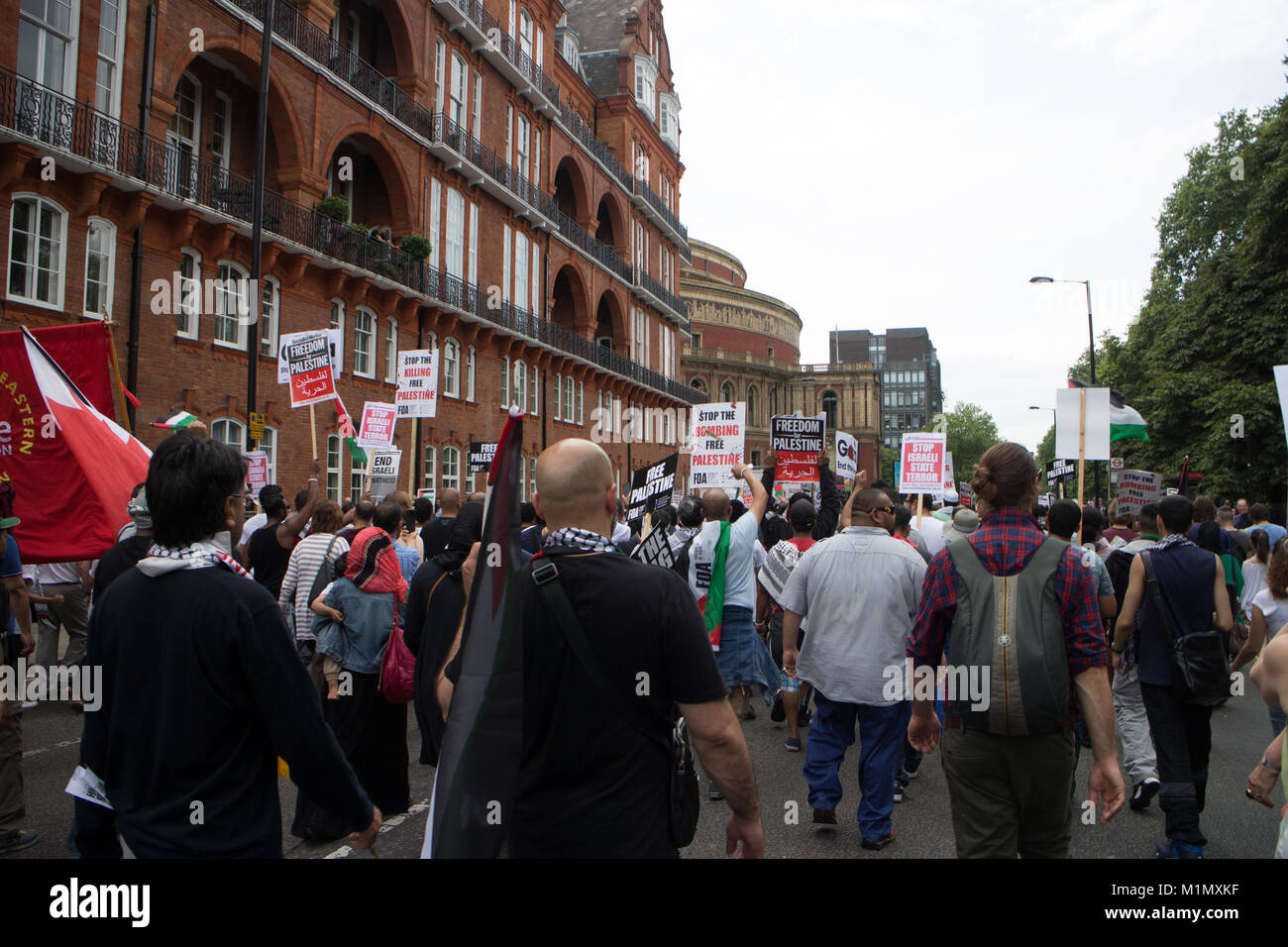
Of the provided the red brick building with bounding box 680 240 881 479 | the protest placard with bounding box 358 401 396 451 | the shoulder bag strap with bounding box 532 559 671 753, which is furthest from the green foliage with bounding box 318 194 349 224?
the red brick building with bounding box 680 240 881 479

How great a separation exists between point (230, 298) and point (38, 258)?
4.55 m

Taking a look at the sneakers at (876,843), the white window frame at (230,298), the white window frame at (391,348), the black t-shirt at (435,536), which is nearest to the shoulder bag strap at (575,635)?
the sneakers at (876,843)

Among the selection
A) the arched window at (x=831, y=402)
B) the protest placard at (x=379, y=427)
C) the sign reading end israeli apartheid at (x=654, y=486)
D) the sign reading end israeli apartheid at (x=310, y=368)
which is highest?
the arched window at (x=831, y=402)

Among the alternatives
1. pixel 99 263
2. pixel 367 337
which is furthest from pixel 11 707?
pixel 367 337

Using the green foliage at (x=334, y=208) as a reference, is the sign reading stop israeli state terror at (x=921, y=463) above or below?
below

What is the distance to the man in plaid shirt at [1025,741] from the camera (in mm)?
3498

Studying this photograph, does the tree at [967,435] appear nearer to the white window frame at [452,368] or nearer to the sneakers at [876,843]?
the white window frame at [452,368]

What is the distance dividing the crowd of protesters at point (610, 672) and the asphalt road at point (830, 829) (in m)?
0.18

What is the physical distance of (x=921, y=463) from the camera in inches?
517

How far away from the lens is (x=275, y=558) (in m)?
7.54

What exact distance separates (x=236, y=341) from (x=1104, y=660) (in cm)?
1943

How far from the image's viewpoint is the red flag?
5.34m

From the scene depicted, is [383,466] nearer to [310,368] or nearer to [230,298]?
[310,368]
